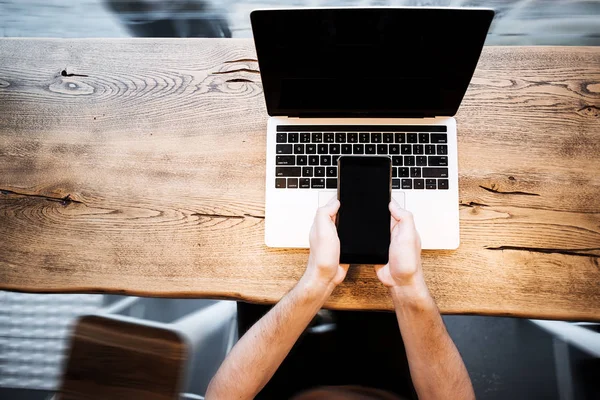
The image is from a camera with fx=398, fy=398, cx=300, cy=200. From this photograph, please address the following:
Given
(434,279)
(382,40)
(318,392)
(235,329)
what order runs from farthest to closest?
(235,329) < (318,392) < (434,279) < (382,40)

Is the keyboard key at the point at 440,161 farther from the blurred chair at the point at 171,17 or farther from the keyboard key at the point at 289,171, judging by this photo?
the blurred chair at the point at 171,17

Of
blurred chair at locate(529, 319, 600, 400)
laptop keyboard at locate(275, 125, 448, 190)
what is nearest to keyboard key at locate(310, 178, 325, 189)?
laptop keyboard at locate(275, 125, 448, 190)

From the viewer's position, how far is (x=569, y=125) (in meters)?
0.95

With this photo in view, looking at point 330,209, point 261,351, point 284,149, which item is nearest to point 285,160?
point 284,149

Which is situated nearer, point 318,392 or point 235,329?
point 318,392

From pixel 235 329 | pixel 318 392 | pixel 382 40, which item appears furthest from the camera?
pixel 235 329

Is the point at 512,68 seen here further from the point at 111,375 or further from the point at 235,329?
the point at 111,375

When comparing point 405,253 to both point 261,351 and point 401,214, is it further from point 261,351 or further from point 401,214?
point 261,351

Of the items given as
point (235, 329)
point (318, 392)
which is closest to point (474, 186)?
A: point (318, 392)

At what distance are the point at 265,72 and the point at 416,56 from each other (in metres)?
0.31

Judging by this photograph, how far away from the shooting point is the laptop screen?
29.0 inches

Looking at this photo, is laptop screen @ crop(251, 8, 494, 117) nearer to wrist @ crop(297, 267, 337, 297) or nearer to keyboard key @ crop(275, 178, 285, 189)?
keyboard key @ crop(275, 178, 285, 189)

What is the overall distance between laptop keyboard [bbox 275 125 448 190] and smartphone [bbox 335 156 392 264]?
0.18 feet

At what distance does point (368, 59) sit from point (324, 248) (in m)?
0.39
